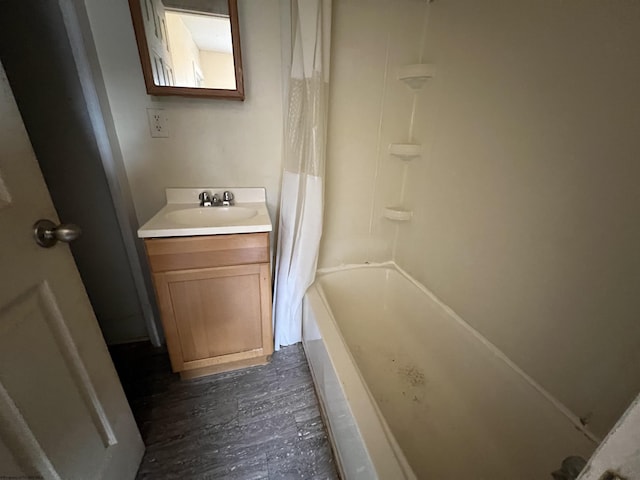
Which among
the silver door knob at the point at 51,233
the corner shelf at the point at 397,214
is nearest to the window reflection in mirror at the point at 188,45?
the silver door knob at the point at 51,233

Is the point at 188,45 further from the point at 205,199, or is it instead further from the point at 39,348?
the point at 39,348

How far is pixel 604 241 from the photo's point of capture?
0.73 meters

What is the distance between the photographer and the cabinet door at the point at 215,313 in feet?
3.73

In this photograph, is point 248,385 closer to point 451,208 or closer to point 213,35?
point 451,208

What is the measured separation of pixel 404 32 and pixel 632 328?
1553 mm

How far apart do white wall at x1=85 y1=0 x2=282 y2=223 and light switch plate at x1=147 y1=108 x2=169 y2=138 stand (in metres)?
0.02

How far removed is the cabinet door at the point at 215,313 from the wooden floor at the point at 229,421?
0.50ft

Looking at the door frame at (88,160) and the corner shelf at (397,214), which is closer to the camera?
the door frame at (88,160)

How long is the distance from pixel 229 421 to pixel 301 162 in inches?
50.4

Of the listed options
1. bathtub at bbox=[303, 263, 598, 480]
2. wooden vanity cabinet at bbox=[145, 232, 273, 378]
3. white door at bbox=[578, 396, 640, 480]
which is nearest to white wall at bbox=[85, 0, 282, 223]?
wooden vanity cabinet at bbox=[145, 232, 273, 378]

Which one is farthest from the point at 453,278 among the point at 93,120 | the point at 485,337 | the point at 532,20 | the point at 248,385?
the point at 93,120

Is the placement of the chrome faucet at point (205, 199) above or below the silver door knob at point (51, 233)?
below

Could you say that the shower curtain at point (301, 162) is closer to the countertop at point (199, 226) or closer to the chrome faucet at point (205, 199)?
the countertop at point (199, 226)

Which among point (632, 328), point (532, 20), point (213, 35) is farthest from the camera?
point (213, 35)
